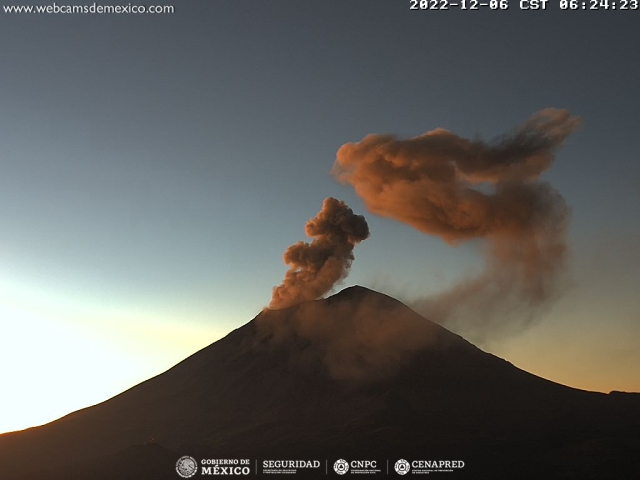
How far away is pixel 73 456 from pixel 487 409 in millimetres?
89648

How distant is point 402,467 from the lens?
11794 cm

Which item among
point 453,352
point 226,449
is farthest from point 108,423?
point 453,352

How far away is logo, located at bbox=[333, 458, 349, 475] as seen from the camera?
387 ft

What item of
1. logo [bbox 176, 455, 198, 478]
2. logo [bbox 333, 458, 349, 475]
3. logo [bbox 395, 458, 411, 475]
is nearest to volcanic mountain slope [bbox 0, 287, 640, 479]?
logo [bbox 176, 455, 198, 478]

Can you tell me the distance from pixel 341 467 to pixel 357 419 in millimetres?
36462

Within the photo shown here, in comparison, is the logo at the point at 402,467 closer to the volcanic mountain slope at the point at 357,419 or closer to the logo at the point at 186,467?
the volcanic mountain slope at the point at 357,419

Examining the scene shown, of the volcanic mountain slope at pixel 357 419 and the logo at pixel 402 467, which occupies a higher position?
the volcanic mountain slope at pixel 357 419

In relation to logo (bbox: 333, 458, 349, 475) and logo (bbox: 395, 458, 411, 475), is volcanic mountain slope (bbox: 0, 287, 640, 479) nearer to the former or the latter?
logo (bbox: 333, 458, 349, 475)

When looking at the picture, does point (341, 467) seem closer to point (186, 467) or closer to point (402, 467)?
point (402, 467)

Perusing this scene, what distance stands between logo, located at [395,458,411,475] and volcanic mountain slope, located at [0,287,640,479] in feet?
29.1

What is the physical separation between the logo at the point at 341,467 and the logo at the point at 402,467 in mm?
8489

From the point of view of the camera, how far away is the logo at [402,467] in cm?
11597

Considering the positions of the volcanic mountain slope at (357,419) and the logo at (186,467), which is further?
the volcanic mountain slope at (357,419)

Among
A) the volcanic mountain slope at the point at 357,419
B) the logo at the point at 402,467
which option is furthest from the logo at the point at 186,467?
the logo at the point at 402,467
